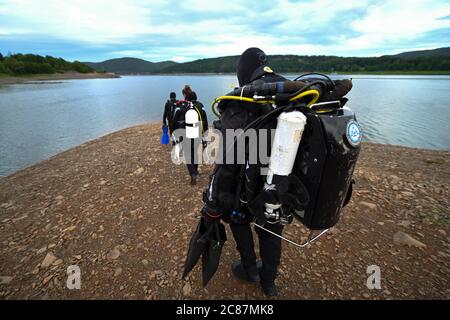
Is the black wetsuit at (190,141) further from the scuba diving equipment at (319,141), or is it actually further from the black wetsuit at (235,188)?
the scuba diving equipment at (319,141)

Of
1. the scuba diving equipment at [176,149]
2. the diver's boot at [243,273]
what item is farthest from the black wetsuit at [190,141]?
the diver's boot at [243,273]

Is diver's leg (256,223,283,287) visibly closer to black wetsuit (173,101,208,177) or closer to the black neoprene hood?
the black neoprene hood

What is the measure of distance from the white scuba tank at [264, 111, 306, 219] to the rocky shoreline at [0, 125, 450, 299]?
1968mm

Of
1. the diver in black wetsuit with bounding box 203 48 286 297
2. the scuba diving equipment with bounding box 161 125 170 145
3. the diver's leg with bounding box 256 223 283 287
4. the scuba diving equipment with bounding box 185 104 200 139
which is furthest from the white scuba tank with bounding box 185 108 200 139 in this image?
the diver's leg with bounding box 256 223 283 287

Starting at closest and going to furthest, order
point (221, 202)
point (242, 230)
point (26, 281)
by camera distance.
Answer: point (221, 202)
point (242, 230)
point (26, 281)

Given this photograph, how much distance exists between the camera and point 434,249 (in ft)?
11.5

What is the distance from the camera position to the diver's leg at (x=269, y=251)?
105 inches

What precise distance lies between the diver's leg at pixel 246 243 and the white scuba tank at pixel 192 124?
333 cm

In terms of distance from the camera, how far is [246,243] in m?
2.85

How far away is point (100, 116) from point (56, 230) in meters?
23.1

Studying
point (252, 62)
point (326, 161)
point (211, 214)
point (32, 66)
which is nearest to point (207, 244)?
point (211, 214)

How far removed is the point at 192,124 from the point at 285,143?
156 inches
